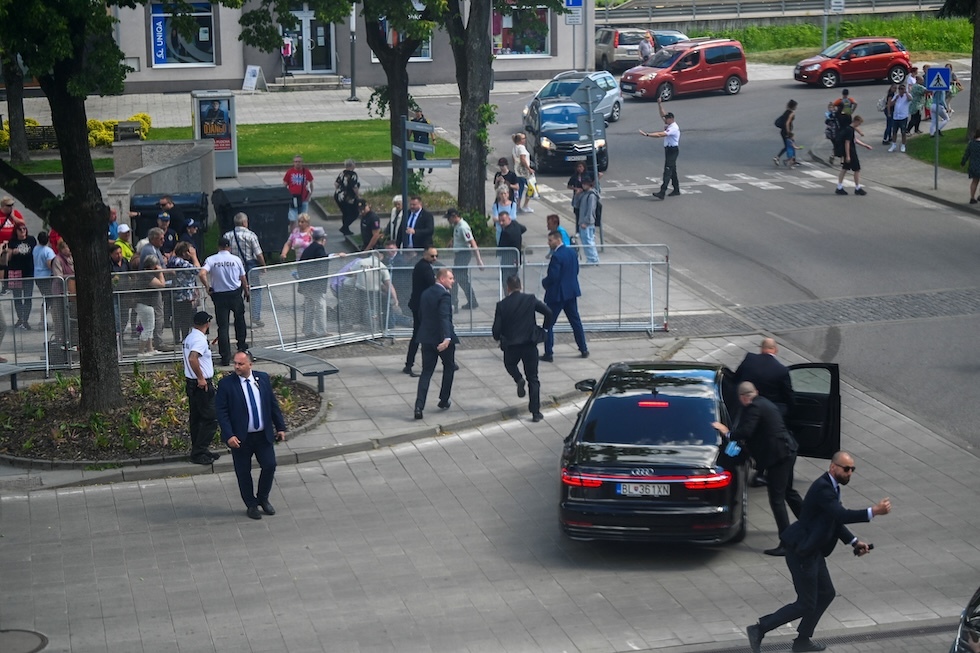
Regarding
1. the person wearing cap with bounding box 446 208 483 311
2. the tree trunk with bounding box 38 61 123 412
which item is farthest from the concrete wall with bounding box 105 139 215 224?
the tree trunk with bounding box 38 61 123 412

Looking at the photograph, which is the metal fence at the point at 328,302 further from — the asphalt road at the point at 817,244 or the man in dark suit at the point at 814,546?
the man in dark suit at the point at 814,546

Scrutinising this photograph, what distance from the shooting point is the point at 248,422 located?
12.2 meters

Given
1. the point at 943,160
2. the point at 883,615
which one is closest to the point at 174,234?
the point at 883,615

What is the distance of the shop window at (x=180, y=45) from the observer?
1837 inches

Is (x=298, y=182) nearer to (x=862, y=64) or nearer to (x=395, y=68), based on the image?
(x=395, y=68)

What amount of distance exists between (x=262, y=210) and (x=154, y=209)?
7.70 feet

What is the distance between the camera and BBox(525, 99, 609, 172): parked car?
105 ft

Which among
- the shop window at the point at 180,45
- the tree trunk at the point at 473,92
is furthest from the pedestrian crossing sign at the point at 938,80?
the shop window at the point at 180,45

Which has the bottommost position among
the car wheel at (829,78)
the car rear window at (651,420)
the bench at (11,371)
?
the bench at (11,371)

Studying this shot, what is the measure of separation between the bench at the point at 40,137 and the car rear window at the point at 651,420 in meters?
26.6

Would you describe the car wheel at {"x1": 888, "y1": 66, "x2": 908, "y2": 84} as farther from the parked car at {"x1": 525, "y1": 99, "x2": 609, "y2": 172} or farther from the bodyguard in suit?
the bodyguard in suit

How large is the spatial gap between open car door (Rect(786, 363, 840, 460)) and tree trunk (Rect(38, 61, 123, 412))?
7.76m

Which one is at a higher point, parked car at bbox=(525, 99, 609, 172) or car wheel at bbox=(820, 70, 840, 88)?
car wheel at bbox=(820, 70, 840, 88)

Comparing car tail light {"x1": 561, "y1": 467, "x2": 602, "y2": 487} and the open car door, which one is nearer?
car tail light {"x1": 561, "y1": 467, "x2": 602, "y2": 487}
